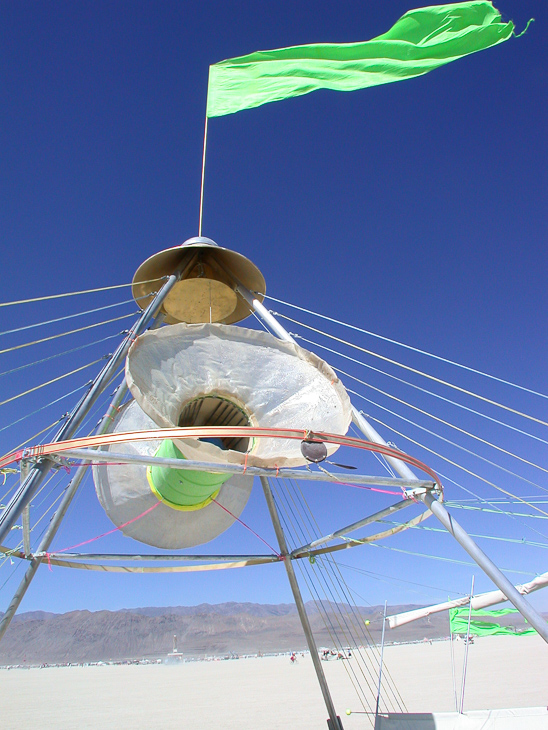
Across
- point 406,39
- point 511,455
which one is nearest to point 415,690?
point 511,455

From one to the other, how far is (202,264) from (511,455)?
21.9 feet

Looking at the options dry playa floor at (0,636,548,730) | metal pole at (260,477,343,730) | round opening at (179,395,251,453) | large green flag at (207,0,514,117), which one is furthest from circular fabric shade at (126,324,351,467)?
dry playa floor at (0,636,548,730)

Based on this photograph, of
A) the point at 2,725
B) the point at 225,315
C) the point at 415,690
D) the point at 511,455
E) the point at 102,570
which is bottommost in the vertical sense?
the point at 2,725

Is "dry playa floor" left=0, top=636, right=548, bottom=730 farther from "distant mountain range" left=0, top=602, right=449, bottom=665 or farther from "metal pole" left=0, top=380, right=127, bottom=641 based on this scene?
"distant mountain range" left=0, top=602, right=449, bottom=665

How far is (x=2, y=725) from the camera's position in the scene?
22172mm

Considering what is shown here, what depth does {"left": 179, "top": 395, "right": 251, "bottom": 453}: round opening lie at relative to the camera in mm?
6172

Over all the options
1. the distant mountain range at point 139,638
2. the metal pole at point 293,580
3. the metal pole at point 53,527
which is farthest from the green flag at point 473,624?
the distant mountain range at point 139,638

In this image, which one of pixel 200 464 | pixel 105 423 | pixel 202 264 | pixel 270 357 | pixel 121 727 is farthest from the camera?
pixel 121 727

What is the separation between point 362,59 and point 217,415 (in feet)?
23.6

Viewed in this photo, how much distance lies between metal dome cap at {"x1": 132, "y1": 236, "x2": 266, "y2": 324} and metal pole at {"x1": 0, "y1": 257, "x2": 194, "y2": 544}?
24 centimetres

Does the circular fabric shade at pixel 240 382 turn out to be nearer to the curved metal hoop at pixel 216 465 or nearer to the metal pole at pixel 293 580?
the curved metal hoop at pixel 216 465

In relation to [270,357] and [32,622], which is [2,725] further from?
[32,622]

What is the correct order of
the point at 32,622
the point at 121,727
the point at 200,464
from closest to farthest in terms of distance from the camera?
the point at 200,464, the point at 121,727, the point at 32,622

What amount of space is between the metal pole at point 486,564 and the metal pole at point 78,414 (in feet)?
14.4
